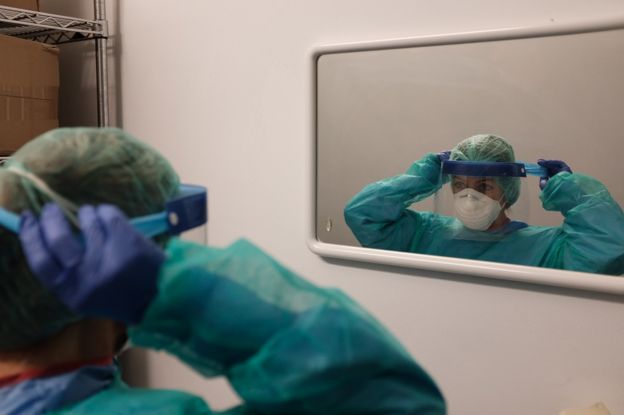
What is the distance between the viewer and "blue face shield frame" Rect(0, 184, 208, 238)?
60cm

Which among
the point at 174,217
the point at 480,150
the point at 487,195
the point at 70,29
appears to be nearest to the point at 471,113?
the point at 480,150

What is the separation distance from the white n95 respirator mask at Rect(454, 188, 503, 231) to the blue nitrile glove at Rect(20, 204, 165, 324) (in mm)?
940

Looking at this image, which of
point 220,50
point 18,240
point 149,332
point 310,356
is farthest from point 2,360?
point 220,50

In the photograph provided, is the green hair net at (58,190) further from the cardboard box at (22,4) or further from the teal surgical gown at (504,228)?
the cardboard box at (22,4)

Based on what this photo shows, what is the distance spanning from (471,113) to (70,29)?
1179 millimetres

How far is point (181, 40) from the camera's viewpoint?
1588 mm

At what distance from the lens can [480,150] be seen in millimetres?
1264

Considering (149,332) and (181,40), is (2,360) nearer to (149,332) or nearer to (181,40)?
(149,332)

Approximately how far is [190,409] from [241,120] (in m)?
0.98

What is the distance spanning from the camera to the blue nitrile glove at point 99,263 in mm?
470

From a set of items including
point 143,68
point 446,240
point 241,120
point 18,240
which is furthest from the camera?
point 143,68

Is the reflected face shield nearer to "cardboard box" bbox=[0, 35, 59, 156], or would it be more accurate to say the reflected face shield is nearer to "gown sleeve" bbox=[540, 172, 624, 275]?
"gown sleeve" bbox=[540, 172, 624, 275]

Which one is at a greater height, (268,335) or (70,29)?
(70,29)

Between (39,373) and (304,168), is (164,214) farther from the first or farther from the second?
(304,168)
